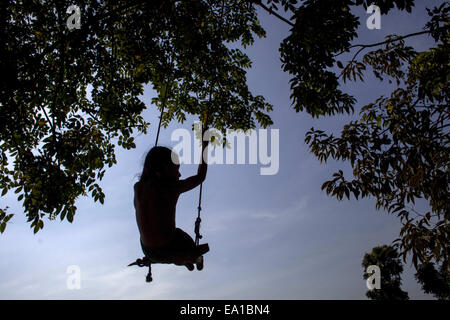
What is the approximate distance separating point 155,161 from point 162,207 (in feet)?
1.81

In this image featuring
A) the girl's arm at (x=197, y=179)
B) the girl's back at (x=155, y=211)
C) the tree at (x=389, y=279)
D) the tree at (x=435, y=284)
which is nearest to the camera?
the girl's back at (x=155, y=211)

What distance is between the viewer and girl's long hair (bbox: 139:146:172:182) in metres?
3.03

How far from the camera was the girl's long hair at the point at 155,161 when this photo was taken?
3033mm

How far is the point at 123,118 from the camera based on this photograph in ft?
16.1

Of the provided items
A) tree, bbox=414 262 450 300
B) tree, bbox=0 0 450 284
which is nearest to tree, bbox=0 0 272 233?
tree, bbox=0 0 450 284

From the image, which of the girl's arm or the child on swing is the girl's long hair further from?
the girl's arm

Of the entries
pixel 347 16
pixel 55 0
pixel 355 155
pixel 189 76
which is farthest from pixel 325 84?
pixel 55 0

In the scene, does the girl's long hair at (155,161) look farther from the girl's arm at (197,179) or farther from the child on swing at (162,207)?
the girl's arm at (197,179)

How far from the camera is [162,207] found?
9.96 ft

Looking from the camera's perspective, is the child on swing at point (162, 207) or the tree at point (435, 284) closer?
Answer: the child on swing at point (162, 207)

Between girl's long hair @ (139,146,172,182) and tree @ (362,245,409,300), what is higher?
girl's long hair @ (139,146,172,182)

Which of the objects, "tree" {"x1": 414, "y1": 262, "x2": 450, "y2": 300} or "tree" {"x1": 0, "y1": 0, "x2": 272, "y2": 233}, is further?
"tree" {"x1": 414, "y1": 262, "x2": 450, "y2": 300}

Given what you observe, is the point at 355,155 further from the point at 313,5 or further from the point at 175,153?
the point at 175,153

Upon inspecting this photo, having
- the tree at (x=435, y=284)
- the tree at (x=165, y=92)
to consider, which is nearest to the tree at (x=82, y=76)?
the tree at (x=165, y=92)
